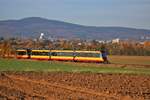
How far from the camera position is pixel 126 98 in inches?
848

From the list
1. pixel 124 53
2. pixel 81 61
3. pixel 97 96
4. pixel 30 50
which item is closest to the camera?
pixel 97 96

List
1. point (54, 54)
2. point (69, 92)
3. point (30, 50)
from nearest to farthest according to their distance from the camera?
point (69, 92), point (54, 54), point (30, 50)

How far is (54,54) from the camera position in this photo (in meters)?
82.1

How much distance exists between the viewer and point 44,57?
8456 centimetres

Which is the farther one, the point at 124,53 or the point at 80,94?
the point at 124,53

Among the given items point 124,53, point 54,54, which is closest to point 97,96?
point 54,54

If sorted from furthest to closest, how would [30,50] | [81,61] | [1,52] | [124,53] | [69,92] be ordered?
[124,53] < [1,52] < [30,50] < [81,61] < [69,92]

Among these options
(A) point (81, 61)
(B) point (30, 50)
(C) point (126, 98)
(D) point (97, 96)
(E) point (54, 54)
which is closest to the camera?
(C) point (126, 98)

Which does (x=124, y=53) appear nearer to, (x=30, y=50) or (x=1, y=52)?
(x=1, y=52)

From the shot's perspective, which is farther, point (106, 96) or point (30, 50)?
point (30, 50)

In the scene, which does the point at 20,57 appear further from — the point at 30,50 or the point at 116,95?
the point at 116,95

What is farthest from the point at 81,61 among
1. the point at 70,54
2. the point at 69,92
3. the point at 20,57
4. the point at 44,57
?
the point at 69,92

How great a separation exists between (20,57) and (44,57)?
9.59 m

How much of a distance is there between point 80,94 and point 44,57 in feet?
199
